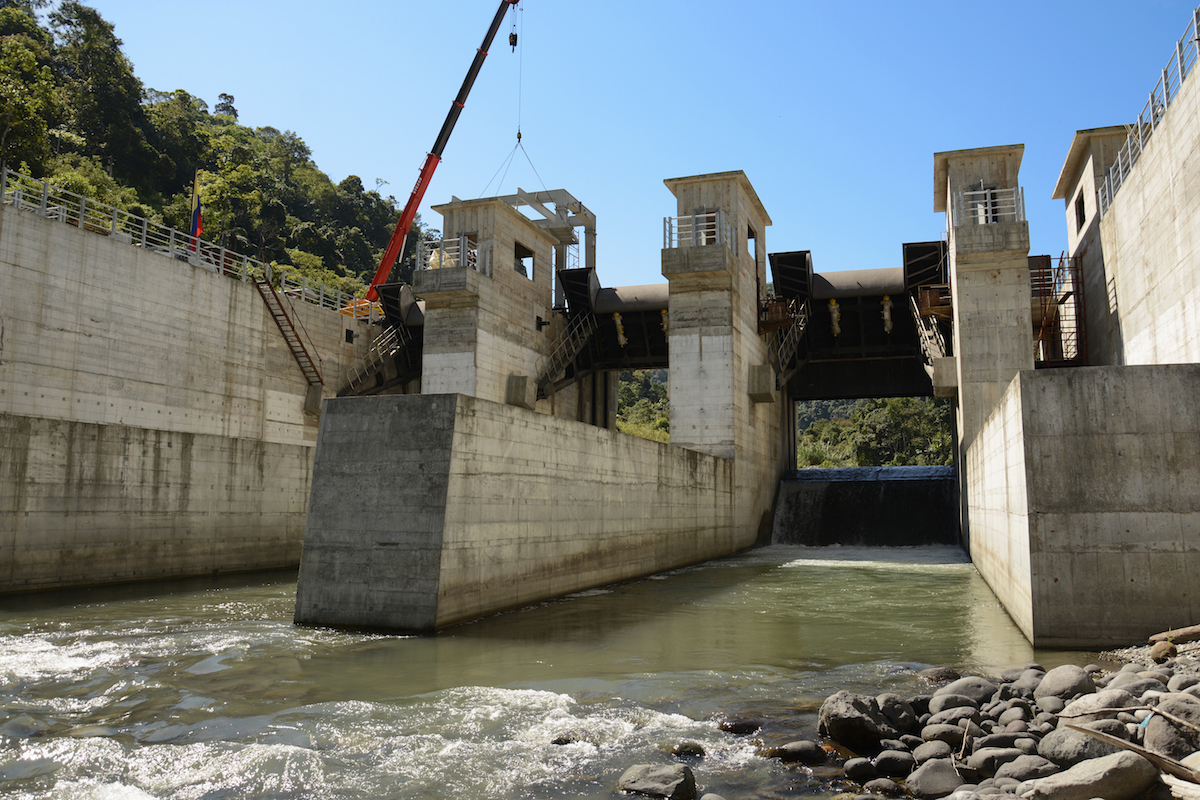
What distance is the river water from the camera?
512cm

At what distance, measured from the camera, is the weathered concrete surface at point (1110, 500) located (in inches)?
308

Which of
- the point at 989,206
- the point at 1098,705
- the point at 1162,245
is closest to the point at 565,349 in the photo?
the point at 989,206

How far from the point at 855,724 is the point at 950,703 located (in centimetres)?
100

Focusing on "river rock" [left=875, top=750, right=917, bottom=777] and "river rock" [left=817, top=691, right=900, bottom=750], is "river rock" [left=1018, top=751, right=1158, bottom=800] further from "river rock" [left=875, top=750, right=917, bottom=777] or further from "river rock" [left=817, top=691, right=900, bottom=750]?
"river rock" [left=817, top=691, right=900, bottom=750]

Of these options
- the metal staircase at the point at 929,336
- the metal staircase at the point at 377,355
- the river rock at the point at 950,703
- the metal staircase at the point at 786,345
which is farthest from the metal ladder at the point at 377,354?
the river rock at the point at 950,703

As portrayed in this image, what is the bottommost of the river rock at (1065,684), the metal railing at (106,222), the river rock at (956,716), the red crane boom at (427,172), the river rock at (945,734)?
the river rock at (945,734)

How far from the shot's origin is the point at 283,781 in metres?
5.02

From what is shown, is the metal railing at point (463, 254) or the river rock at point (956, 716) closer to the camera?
the river rock at point (956, 716)

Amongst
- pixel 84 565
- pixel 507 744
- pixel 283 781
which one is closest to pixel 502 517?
pixel 507 744

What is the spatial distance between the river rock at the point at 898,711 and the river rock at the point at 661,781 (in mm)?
1760

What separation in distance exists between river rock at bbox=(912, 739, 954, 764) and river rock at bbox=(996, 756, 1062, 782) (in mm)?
463

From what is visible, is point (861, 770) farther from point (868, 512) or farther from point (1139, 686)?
point (868, 512)

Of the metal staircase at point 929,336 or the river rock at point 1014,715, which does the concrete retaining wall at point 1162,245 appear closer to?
the metal staircase at point 929,336

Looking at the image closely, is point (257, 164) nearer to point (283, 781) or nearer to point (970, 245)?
point (970, 245)
